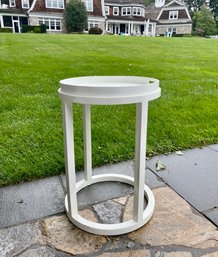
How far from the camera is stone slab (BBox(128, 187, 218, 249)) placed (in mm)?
1380

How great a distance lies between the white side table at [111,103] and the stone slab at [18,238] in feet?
0.73

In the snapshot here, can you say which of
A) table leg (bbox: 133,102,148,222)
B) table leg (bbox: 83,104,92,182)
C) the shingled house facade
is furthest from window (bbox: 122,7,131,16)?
table leg (bbox: 133,102,148,222)

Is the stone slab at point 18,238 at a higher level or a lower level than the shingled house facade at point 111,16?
lower

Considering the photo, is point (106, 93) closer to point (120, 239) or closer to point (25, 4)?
point (120, 239)

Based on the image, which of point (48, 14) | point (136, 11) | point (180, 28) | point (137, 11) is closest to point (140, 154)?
point (48, 14)

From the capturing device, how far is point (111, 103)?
3.87 feet

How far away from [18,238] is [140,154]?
85 cm

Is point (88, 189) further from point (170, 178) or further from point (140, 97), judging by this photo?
point (140, 97)

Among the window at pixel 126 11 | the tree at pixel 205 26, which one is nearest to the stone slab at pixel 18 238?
the window at pixel 126 11

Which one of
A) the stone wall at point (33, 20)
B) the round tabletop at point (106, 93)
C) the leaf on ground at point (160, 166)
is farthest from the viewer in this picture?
the stone wall at point (33, 20)

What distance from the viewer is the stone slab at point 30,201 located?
5.19 ft

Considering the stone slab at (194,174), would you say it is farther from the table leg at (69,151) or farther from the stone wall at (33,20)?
the stone wall at (33,20)

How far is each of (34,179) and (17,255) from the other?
2.39 ft

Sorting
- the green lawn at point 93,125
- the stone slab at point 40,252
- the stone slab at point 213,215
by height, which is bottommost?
the stone slab at point 40,252
